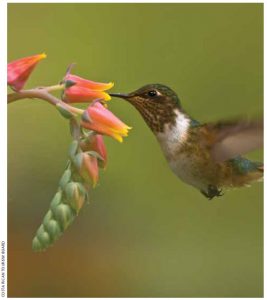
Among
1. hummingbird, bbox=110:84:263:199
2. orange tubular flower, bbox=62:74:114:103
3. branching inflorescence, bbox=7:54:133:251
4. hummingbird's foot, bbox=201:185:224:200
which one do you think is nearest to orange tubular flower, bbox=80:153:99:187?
branching inflorescence, bbox=7:54:133:251

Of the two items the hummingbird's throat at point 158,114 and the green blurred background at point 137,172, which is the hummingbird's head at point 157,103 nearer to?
the hummingbird's throat at point 158,114

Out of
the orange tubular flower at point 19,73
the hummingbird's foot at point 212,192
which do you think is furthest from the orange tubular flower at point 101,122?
the hummingbird's foot at point 212,192

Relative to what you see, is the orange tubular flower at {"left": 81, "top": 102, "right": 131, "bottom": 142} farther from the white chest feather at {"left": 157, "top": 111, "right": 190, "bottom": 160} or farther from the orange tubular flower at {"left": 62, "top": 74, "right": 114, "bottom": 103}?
the white chest feather at {"left": 157, "top": 111, "right": 190, "bottom": 160}

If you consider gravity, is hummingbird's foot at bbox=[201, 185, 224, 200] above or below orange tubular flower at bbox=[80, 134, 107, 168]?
below

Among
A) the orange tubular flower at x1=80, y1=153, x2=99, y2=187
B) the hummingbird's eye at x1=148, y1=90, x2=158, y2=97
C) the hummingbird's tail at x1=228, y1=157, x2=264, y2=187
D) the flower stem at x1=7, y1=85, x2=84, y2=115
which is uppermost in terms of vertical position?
the hummingbird's eye at x1=148, y1=90, x2=158, y2=97

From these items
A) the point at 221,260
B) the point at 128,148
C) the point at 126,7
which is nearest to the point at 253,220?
the point at 221,260

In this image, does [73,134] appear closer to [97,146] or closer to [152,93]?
[97,146]

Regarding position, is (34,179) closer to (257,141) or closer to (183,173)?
(183,173)
